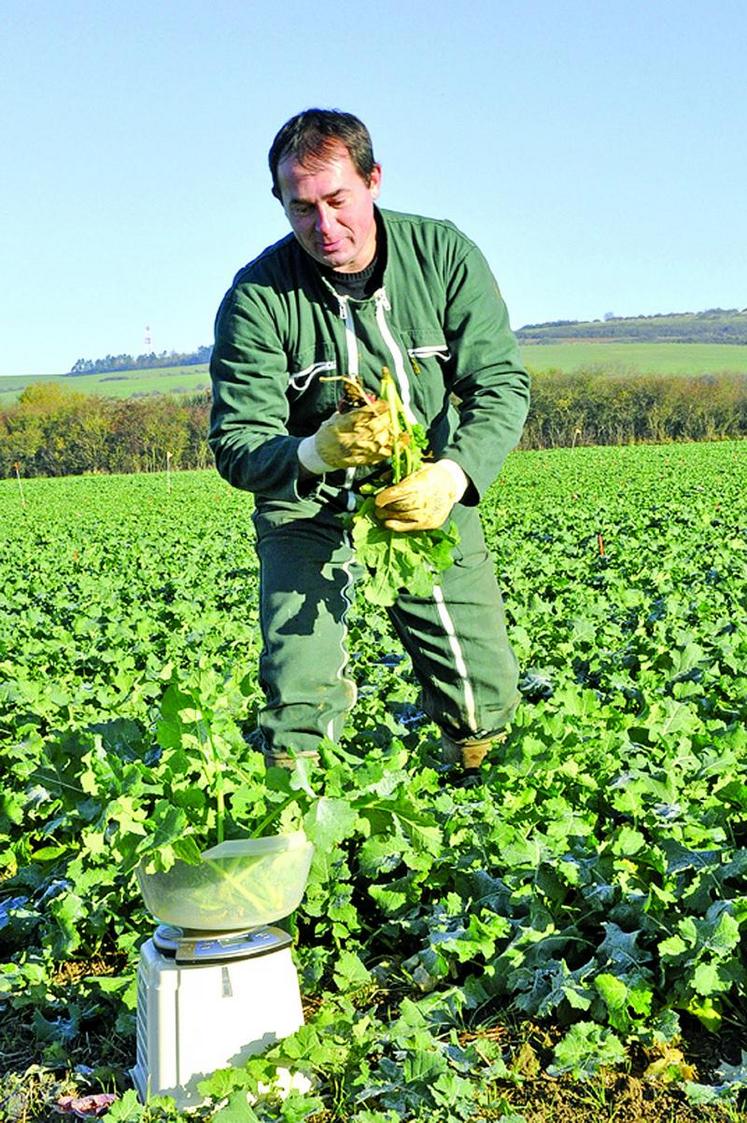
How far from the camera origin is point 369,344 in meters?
3.88

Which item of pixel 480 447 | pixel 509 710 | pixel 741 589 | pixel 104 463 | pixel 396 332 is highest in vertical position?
pixel 396 332

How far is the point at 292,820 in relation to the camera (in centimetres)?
282

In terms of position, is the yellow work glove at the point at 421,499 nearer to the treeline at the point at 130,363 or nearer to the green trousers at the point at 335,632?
the green trousers at the point at 335,632

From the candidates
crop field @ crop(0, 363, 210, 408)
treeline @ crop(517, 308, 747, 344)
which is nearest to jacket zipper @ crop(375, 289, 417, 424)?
crop field @ crop(0, 363, 210, 408)

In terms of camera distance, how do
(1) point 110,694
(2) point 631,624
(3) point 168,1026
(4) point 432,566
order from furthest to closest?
(2) point 631,624 → (1) point 110,694 → (4) point 432,566 → (3) point 168,1026

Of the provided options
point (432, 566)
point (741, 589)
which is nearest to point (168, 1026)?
point (432, 566)

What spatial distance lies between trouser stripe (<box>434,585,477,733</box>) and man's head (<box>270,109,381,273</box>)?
115cm

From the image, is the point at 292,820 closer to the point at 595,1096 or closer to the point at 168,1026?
the point at 168,1026

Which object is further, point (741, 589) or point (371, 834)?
point (741, 589)

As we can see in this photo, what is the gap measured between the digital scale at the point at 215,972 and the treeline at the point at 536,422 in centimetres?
5774

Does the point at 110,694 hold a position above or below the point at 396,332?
below

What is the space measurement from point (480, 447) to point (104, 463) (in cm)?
5986

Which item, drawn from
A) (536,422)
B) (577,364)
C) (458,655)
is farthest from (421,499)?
(577,364)

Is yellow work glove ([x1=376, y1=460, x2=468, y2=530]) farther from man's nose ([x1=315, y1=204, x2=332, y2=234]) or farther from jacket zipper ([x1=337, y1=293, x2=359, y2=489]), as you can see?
man's nose ([x1=315, y1=204, x2=332, y2=234])
